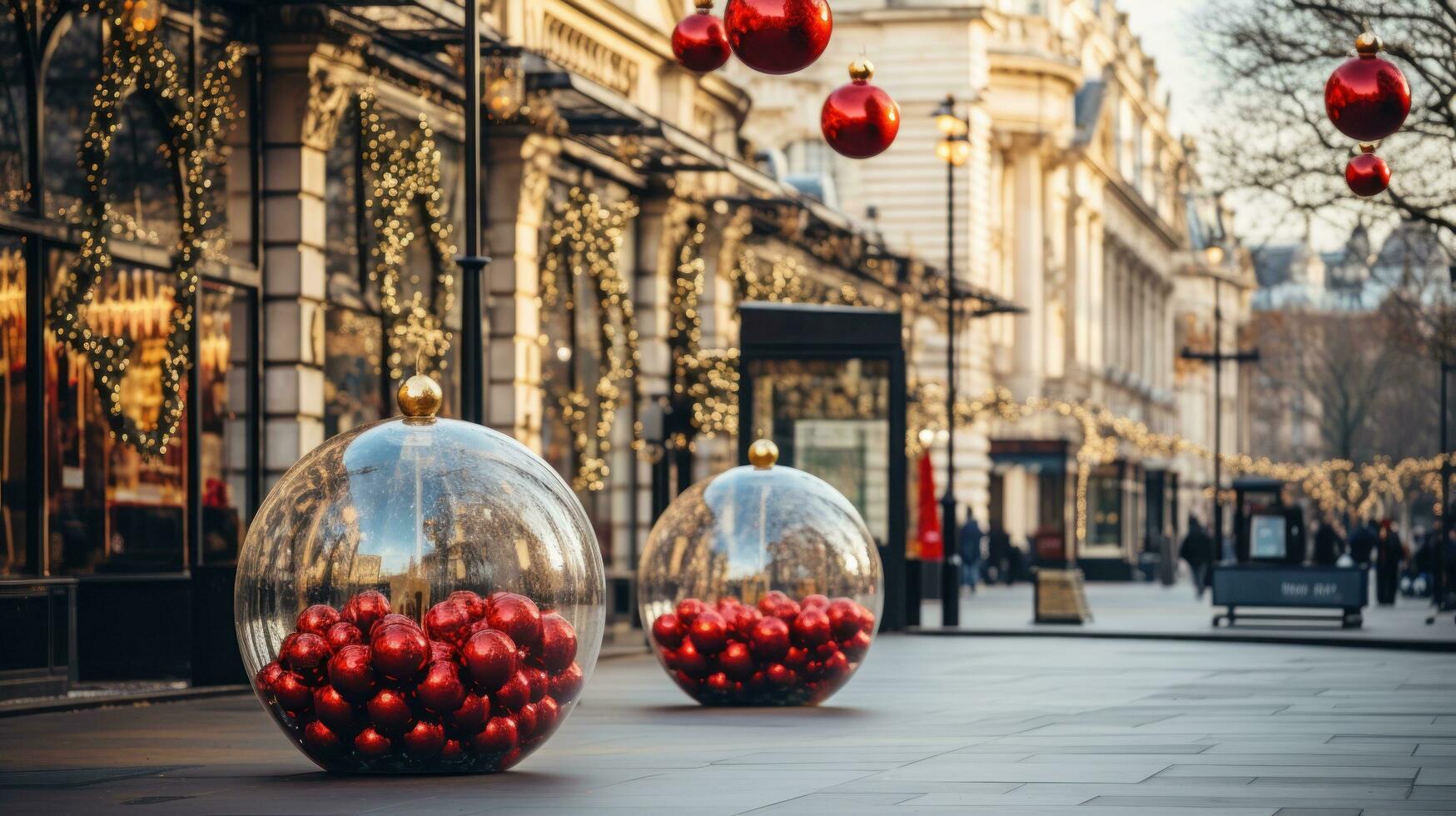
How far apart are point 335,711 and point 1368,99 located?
6700mm

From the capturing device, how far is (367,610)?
10977 millimetres

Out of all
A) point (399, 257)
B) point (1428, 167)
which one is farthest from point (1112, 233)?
point (399, 257)

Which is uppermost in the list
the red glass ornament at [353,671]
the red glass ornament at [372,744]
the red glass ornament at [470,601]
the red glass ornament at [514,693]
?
the red glass ornament at [470,601]

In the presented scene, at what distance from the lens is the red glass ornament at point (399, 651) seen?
10781 mm

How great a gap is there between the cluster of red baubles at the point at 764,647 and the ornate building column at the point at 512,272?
11595mm

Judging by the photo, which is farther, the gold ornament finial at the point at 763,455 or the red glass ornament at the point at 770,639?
the gold ornament finial at the point at 763,455

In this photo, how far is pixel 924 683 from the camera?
776 inches

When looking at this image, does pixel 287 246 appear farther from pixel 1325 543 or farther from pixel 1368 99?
pixel 1325 543

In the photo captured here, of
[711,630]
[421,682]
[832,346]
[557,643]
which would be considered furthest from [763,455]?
[832,346]

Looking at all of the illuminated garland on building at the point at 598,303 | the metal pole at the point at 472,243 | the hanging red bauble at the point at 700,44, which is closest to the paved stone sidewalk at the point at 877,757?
the metal pole at the point at 472,243

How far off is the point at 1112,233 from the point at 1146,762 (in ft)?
276

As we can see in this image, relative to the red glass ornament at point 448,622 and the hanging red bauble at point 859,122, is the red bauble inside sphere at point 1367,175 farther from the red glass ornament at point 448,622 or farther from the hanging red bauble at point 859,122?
the red glass ornament at point 448,622

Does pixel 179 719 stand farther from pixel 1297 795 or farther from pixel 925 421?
pixel 925 421

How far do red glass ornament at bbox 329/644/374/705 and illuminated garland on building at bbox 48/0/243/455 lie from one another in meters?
9.09
